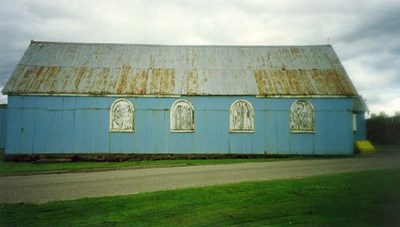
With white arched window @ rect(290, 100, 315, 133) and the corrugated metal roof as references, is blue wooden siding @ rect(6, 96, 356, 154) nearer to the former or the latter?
white arched window @ rect(290, 100, 315, 133)

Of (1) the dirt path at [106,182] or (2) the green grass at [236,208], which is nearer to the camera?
(2) the green grass at [236,208]

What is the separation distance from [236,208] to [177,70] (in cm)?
2102

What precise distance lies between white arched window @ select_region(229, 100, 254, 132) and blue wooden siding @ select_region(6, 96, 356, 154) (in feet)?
0.96

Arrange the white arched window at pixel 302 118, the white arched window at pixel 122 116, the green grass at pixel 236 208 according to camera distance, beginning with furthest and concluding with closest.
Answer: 1. the white arched window at pixel 302 118
2. the white arched window at pixel 122 116
3. the green grass at pixel 236 208

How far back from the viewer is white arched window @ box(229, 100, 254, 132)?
92.1ft

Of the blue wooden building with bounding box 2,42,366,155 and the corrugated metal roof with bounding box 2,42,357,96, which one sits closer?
the blue wooden building with bounding box 2,42,366,155

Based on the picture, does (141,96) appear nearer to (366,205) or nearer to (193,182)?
(193,182)

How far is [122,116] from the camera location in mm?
27766

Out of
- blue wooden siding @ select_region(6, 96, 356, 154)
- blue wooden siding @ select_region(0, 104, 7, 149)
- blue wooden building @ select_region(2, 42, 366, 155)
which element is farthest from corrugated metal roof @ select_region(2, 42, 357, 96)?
blue wooden siding @ select_region(0, 104, 7, 149)

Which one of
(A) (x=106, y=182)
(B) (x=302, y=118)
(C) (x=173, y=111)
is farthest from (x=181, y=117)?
(A) (x=106, y=182)

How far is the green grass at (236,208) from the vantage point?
8805mm

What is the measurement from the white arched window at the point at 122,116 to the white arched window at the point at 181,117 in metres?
2.78

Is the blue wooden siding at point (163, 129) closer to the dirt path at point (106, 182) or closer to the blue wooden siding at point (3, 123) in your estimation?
the blue wooden siding at point (3, 123)

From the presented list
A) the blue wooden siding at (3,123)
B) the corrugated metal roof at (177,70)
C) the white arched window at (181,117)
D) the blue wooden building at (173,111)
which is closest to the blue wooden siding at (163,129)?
the blue wooden building at (173,111)
